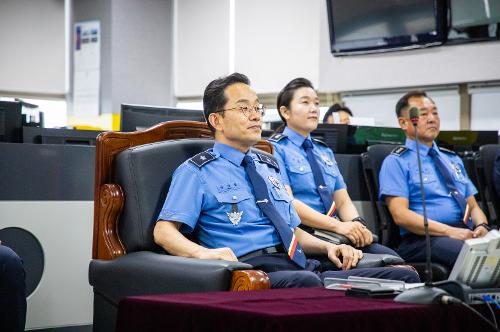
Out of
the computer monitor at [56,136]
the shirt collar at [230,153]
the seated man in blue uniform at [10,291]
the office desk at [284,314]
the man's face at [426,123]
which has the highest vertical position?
the man's face at [426,123]

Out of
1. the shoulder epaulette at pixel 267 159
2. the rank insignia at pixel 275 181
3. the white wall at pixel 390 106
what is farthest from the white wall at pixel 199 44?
the rank insignia at pixel 275 181

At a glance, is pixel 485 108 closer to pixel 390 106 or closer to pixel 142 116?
pixel 390 106

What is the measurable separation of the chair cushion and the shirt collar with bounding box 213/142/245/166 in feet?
0.66

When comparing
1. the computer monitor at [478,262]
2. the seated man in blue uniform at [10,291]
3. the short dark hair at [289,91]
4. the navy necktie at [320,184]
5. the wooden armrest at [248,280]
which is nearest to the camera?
the computer monitor at [478,262]

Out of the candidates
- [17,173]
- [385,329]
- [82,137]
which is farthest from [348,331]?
[82,137]

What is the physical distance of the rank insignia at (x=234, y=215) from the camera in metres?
2.54

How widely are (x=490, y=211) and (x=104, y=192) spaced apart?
2.43 m

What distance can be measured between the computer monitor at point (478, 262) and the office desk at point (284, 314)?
100mm

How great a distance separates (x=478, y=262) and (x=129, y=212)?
1153 mm

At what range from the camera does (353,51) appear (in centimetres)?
721

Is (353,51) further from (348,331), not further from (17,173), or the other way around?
(348,331)

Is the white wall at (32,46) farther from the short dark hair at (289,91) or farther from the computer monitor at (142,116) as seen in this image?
the short dark hair at (289,91)

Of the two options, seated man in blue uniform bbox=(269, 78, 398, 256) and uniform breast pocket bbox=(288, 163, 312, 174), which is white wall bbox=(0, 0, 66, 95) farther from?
uniform breast pocket bbox=(288, 163, 312, 174)

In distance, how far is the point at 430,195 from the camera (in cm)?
375
